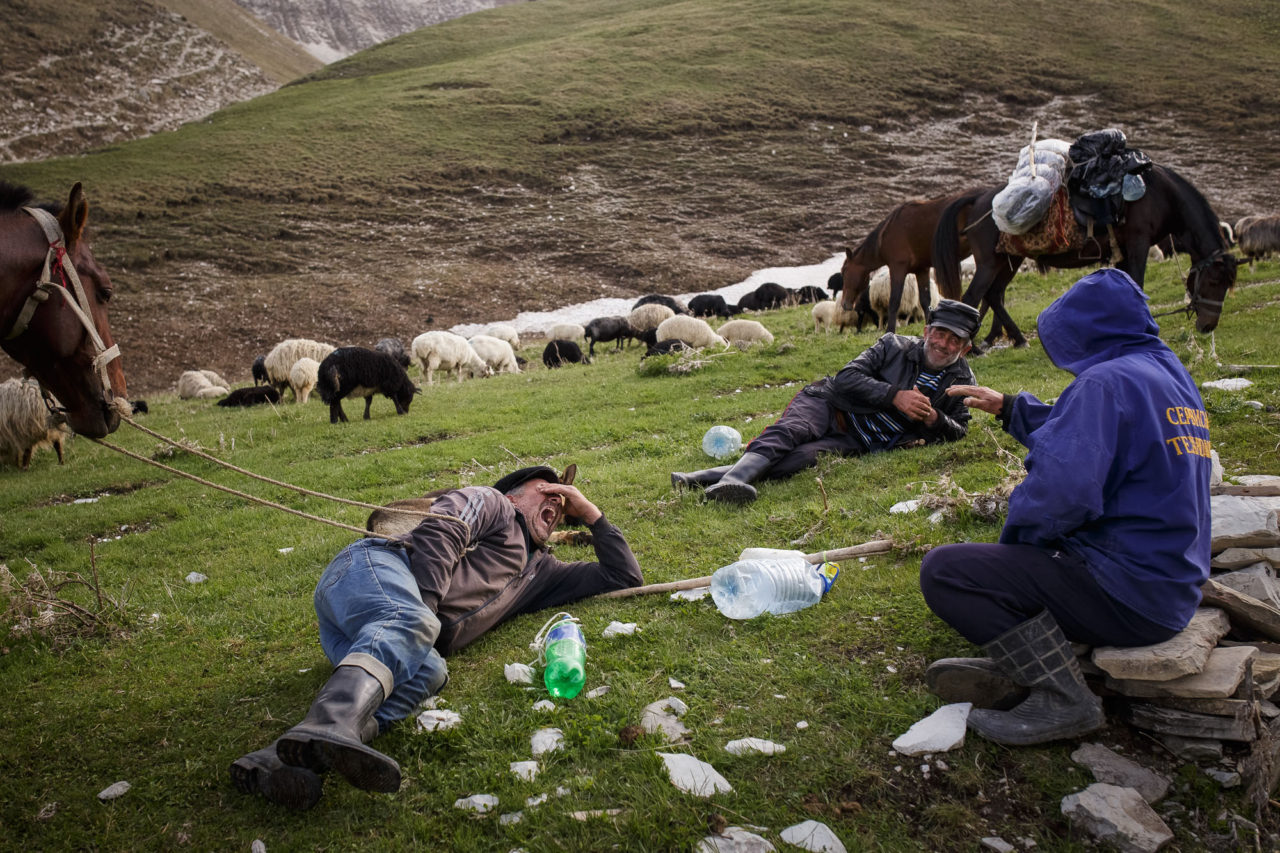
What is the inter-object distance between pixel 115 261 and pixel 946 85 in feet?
175

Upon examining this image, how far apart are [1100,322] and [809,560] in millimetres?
2106

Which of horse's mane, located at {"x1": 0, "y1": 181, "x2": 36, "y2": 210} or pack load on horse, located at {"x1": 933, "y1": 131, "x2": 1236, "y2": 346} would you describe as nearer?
horse's mane, located at {"x1": 0, "y1": 181, "x2": 36, "y2": 210}

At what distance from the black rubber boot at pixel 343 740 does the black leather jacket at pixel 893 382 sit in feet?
15.9

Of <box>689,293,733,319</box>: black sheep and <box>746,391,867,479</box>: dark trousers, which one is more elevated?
<box>746,391,867,479</box>: dark trousers

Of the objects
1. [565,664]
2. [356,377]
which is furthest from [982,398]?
[356,377]

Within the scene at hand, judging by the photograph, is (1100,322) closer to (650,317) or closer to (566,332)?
(650,317)

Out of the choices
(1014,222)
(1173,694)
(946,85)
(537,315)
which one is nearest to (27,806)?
(1173,694)

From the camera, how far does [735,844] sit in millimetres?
2635

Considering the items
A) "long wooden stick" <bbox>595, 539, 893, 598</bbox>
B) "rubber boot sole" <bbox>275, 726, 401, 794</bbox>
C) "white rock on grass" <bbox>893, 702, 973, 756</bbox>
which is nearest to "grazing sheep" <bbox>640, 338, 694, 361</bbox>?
"long wooden stick" <bbox>595, 539, 893, 598</bbox>

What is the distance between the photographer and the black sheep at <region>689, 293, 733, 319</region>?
24097mm

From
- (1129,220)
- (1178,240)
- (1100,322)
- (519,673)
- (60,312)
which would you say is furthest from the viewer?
(1178,240)

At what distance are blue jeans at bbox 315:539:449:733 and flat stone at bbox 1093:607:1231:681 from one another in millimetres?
2853

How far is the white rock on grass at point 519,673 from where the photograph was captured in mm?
3824

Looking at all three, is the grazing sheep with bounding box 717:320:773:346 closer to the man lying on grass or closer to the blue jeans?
the man lying on grass
